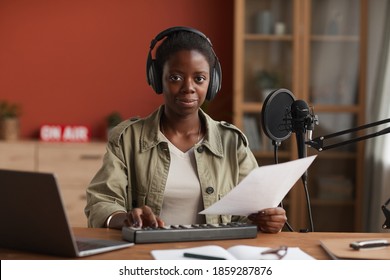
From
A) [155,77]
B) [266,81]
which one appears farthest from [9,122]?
[155,77]

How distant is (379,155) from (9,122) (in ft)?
7.50

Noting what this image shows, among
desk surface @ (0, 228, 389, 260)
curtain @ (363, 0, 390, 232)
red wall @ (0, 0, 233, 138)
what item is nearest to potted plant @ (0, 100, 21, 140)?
red wall @ (0, 0, 233, 138)

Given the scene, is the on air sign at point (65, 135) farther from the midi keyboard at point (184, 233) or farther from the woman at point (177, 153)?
the midi keyboard at point (184, 233)

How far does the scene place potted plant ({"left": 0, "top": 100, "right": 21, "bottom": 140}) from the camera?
4.77 metres

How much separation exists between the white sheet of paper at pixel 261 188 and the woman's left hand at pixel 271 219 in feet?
0.14

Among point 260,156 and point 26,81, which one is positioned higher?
point 26,81

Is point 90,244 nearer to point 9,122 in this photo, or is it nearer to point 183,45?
point 183,45

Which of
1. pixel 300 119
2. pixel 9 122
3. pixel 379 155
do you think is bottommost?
pixel 379 155

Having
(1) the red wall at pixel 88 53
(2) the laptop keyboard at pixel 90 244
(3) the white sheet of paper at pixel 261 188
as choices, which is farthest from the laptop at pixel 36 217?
(1) the red wall at pixel 88 53

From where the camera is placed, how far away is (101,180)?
2055mm

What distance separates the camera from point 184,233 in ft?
5.36
